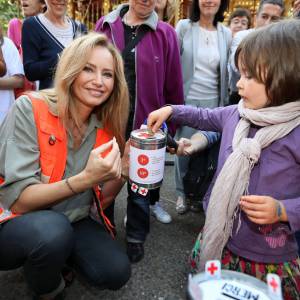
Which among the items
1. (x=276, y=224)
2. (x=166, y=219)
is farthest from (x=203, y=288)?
(x=166, y=219)

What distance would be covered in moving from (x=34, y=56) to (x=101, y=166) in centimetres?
146

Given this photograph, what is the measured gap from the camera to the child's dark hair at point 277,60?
4.45 feet

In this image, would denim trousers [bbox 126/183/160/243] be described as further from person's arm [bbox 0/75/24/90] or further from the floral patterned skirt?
person's arm [bbox 0/75/24/90]

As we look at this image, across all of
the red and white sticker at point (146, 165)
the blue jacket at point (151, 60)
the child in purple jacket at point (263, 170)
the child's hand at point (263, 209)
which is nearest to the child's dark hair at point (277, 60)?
the child in purple jacket at point (263, 170)

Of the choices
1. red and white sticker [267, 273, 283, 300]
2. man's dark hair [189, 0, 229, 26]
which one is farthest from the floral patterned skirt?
man's dark hair [189, 0, 229, 26]

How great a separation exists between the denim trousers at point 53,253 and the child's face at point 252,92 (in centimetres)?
99

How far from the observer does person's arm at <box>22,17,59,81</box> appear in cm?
245

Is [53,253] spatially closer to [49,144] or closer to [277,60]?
[49,144]

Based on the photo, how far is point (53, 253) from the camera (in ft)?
4.77

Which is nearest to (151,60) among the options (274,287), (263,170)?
(263,170)

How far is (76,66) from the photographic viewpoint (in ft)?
5.35

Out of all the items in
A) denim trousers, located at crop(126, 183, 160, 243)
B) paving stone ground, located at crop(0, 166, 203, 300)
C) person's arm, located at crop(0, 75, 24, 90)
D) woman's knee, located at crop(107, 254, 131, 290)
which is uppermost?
person's arm, located at crop(0, 75, 24, 90)

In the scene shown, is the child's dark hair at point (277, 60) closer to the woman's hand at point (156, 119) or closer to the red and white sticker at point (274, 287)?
the woman's hand at point (156, 119)

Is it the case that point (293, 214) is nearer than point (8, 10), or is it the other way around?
point (293, 214)
